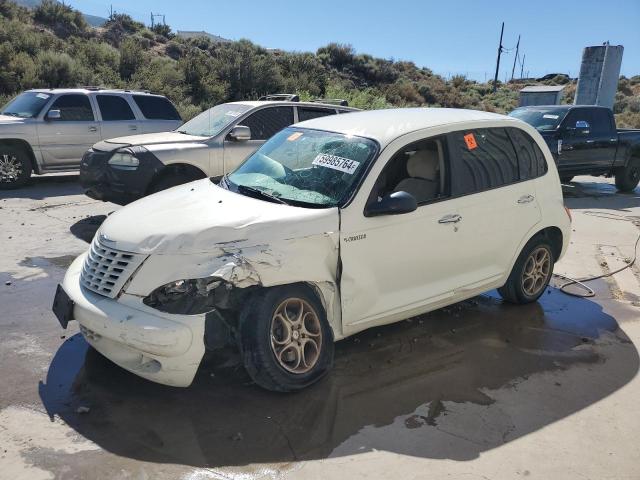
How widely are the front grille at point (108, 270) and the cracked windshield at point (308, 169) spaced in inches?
43.6

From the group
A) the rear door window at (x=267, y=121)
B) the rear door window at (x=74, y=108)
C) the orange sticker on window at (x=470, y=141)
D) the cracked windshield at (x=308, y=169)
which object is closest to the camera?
the cracked windshield at (x=308, y=169)

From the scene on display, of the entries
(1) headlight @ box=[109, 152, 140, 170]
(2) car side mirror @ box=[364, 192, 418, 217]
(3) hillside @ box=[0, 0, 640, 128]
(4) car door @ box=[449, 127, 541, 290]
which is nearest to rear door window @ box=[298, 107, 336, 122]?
(1) headlight @ box=[109, 152, 140, 170]

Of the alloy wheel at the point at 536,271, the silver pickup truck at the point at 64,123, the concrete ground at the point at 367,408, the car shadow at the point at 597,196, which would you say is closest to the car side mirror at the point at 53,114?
the silver pickup truck at the point at 64,123

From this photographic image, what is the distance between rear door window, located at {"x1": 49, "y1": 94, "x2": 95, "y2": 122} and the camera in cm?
1078

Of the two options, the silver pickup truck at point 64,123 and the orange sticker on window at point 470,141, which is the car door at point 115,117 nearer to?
the silver pickup truck at point 64,123

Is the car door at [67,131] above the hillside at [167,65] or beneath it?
beneath

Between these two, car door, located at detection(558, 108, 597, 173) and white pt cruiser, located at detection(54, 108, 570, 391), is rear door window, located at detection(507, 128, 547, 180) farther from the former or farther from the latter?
car door, located at detection(558, 108, 597, 173)

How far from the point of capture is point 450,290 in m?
4.58

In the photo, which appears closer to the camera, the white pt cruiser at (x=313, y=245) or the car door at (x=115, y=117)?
the white pt cruiser at (x=313, y=245)

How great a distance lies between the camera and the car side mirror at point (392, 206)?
12.9ft

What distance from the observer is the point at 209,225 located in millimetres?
3598

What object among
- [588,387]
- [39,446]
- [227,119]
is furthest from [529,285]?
[227,119]

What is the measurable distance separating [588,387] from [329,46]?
38.7m

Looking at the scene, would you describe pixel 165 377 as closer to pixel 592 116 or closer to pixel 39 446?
pixel 39 446
